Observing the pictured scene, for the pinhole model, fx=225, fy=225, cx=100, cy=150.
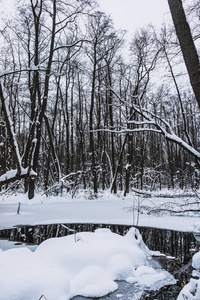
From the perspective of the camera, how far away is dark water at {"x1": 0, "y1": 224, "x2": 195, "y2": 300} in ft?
7.91

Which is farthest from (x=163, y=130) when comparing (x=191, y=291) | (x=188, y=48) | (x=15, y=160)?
(x=191, y=291)

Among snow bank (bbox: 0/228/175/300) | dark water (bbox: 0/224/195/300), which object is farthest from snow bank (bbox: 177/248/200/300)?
snow bank (bbox: 0/228/175/300)

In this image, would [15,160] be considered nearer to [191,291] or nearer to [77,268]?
[77,268]

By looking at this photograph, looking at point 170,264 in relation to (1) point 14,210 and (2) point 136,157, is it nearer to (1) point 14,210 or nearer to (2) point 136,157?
(1) point 14,210

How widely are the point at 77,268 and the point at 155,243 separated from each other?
209 cm

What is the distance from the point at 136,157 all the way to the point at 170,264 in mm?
19525

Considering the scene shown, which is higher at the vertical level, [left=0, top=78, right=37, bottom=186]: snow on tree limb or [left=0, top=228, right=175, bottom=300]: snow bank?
[left=0, top=78, right=37, bottom=186]: snow on tree limb

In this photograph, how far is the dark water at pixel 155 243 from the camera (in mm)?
2412

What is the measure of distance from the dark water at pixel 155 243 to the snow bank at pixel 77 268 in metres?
0.14

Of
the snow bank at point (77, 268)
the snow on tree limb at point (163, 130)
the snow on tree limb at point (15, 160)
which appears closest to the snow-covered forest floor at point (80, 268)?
A: the snow bank at point (77, 268)

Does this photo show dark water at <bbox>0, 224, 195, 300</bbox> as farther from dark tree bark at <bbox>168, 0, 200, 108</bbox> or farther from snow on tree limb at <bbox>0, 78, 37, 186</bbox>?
dark tree bark at <bbox>168, 0, 200, 108</bbox>

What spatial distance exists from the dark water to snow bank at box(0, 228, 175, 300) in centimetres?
14

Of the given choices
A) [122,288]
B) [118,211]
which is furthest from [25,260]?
[118,211]

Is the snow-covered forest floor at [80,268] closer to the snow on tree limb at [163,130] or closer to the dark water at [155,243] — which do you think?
the dark water at [155,243]
